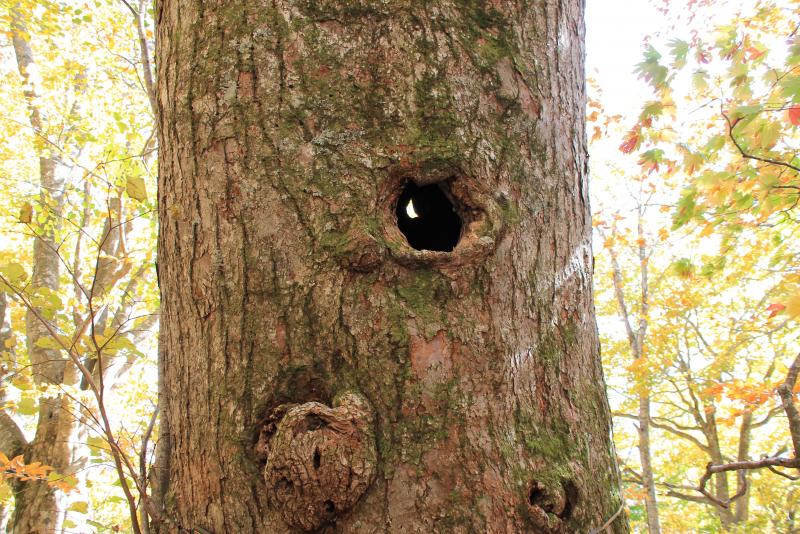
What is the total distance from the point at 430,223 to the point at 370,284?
50 cm

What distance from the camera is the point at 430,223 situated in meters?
1.60

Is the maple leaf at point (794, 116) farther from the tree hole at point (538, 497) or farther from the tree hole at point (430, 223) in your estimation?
the tree hole at point (538, 497)

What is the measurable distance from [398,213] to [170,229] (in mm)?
632

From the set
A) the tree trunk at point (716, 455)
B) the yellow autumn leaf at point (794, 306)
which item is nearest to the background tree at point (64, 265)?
the yellow autumn leaf at point (794, 306)

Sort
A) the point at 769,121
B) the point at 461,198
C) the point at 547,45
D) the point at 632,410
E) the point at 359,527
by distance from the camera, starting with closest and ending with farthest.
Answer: the point at 359,527 < the point at 461,198 < the point at 547,45 < the point at 769,121 < the point at 632,410

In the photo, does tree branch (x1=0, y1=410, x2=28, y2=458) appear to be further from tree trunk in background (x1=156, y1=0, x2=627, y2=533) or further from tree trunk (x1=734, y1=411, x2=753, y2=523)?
tree trunk (x1=734, y1=411, x2=753, y2=523)

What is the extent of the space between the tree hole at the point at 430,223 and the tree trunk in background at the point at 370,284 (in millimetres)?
211

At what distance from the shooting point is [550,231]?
132 cm

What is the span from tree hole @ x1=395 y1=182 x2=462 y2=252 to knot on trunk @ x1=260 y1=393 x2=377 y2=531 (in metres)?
0.60

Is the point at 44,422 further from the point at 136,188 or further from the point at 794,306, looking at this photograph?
the point at 794,306

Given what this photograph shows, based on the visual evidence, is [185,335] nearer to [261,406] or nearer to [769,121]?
[261,406]

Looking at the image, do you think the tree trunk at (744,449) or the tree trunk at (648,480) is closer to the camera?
the tree trunk at (648,480)

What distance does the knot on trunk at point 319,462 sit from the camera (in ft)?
3.48

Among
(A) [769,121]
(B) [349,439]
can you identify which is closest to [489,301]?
(B) [349,439]
